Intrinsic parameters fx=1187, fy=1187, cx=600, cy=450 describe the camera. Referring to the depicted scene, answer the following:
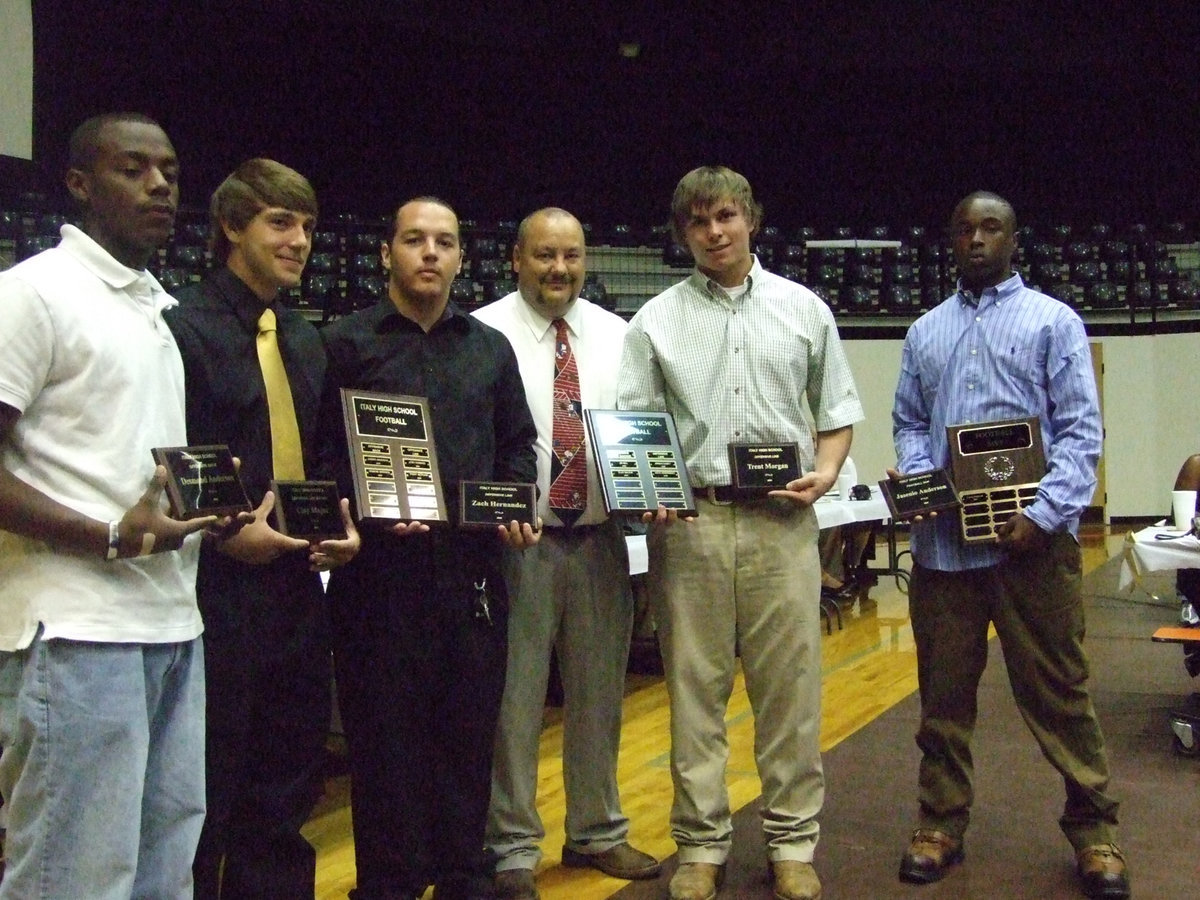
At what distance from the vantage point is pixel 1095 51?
14922mm

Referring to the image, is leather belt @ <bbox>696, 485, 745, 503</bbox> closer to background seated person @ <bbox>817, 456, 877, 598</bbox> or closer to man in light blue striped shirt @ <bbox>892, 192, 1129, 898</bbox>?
man in light blue striped shirt @ <bbox>892, 192, 1129, 898</bbox>

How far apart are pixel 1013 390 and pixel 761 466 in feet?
2.38

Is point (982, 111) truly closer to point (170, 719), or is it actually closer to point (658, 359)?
point (658, 359)

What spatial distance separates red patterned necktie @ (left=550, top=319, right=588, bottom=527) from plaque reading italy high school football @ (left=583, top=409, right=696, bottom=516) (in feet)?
0.58

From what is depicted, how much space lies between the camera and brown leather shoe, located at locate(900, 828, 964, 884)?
120 inches

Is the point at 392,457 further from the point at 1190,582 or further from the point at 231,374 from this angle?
the point at 1190,582

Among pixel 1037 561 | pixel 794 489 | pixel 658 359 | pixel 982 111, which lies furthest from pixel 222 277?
pixel 982 111

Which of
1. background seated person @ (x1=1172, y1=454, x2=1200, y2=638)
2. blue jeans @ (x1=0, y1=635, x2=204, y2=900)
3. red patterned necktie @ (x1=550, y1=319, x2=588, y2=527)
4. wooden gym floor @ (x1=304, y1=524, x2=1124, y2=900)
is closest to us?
blue jeans @ (x1=0, y1=635, x2=204, y2=900)

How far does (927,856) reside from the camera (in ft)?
10.1

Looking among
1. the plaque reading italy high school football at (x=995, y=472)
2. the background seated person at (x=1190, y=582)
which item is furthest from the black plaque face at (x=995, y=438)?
the background seated person at (x=1190, y=582)

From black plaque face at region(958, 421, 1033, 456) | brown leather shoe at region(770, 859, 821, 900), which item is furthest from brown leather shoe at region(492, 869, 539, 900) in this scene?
black plaque face at region(958, 421, 1033, 456)

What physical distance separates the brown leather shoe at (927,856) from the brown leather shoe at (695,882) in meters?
0.50

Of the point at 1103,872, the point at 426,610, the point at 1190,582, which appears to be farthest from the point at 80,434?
the point at 1190,582

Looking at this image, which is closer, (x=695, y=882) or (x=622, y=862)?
(x=695, y=882)
